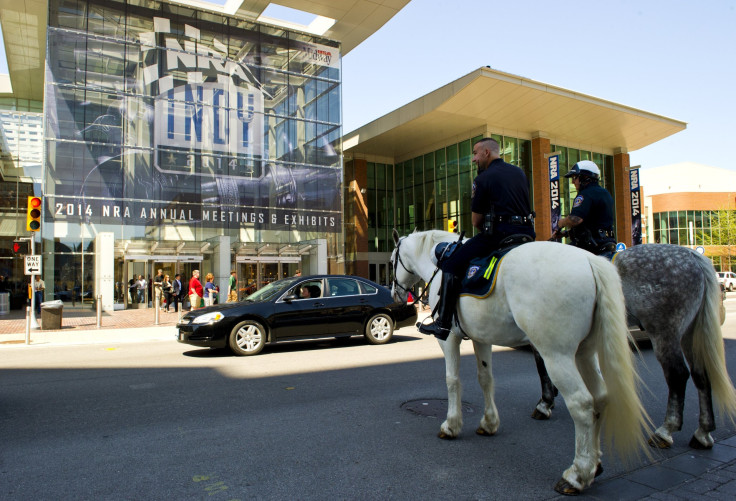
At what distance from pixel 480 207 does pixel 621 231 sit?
131 feet

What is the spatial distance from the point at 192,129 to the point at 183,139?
78 centimetres

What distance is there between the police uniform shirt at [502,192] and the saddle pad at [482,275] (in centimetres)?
40

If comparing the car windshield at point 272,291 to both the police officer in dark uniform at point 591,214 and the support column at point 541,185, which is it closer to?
the police officer in dark uniform at point 591,214

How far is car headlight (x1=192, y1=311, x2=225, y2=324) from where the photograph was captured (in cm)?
987

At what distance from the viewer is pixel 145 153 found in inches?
1048

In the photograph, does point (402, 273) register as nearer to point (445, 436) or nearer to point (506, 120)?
point (445, 436)

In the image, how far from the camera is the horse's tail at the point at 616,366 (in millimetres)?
3643

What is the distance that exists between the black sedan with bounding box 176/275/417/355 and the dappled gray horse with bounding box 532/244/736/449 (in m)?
6.23

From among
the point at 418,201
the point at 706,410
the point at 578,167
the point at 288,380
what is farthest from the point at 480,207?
the point at 418,201

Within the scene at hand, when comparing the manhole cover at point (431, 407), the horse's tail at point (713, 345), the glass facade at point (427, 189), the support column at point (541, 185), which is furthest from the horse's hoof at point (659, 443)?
the support column at point (541, 185)

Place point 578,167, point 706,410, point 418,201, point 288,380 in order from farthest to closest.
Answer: point 418,201, point 288,380, point 578,167, point 706,410

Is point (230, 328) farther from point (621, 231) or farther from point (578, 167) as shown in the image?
point (621, 231)

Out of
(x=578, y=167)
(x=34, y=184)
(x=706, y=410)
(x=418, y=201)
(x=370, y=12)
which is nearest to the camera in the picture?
(x=706, y=410)

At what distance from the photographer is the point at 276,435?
498 cm
